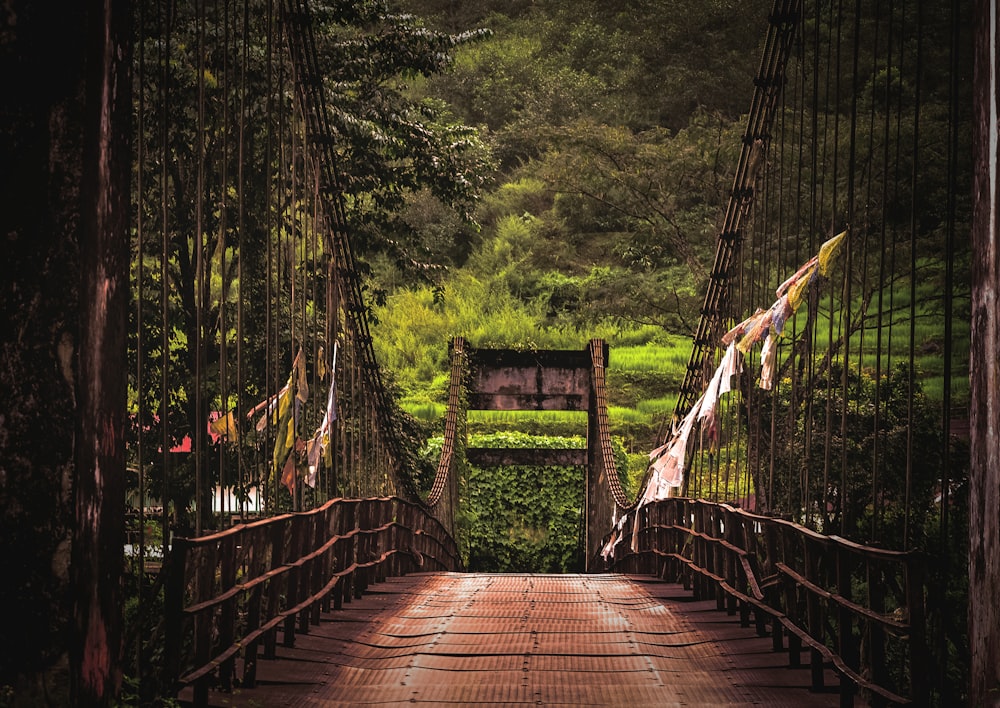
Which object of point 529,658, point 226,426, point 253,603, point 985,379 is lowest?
point 529,658

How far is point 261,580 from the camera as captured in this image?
364 centimetres

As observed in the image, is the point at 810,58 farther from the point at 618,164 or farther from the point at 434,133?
the point at 434,133

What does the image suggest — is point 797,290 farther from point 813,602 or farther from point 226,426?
point 226,426

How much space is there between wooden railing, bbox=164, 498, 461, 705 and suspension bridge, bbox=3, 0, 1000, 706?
0.05 ft

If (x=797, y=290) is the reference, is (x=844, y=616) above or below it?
below

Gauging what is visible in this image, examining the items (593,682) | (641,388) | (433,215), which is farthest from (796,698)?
A: (433,215)

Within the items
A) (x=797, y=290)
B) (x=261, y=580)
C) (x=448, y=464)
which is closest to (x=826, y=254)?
(x=797, y=290)

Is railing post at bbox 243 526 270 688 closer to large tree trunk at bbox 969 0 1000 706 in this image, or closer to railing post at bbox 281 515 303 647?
railing post at bbox 281 515 303 647

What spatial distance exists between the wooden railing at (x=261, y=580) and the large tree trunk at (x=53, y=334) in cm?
61

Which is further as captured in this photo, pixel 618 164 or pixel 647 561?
pixel 618 164

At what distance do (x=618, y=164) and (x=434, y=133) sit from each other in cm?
435

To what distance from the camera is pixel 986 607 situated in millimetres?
2266

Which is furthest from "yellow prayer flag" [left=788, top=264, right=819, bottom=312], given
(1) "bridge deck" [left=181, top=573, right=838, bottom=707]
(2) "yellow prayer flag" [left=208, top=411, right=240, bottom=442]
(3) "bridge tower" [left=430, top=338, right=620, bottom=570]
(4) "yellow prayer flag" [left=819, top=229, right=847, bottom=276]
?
(3) "bridge tower" [left=430, top=338, right=620, bottom=570]

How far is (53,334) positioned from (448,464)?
29.9 ft
